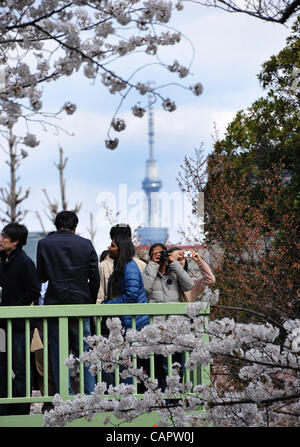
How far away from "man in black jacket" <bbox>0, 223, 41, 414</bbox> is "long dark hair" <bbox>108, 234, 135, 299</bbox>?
24.5 inches

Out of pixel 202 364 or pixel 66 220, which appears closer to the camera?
pixel 202 364

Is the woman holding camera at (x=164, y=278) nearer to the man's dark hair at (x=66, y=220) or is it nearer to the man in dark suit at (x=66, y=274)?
the man in dark suit at (x=66, y=274)

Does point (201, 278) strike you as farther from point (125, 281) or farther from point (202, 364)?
point (202, 364)

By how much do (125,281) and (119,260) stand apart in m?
0.18

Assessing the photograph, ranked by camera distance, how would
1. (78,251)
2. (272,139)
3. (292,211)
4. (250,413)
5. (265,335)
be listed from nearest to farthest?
(265,335) < (250,413) < (78,251) < (292,211) < (272,139)

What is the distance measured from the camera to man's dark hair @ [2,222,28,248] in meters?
5.89

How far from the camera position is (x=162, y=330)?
4.35 meters

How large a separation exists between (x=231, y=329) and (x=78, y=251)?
2.01 m

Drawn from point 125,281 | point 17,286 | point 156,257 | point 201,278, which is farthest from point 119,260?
point 201,278

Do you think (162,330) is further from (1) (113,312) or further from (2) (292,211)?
(2) (292,211)

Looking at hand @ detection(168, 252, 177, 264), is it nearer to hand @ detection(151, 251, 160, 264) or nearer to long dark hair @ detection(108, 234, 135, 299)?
hand @ detection(151, 251, 160, 264)

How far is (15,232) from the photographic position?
5914 millimetres

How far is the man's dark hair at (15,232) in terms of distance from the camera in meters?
5.89
